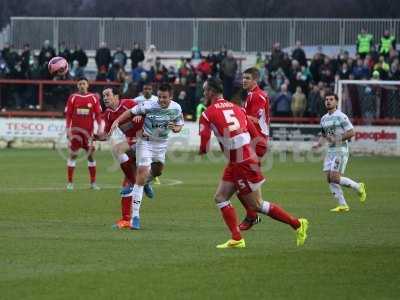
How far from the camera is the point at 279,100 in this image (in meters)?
35.9

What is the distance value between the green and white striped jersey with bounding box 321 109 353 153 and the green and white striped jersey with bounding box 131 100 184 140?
3945 millimetres

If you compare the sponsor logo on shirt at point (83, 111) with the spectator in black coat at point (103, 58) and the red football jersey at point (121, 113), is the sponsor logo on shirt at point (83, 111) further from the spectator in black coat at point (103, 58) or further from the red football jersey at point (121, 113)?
the spectator in black coat at point (103, 58)

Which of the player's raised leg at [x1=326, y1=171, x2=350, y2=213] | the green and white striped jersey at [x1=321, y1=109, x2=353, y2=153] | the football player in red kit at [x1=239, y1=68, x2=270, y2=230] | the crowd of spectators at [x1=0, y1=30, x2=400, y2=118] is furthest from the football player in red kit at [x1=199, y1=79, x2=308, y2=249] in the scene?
the crowd of spectators at [x1=0, y1=30, x2=400, y2=118]

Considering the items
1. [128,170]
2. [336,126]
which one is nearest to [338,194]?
[336,126]

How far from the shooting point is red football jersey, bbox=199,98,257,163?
1316 centimetres

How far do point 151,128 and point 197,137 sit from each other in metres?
19.5

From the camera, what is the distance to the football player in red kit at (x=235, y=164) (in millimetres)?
13172

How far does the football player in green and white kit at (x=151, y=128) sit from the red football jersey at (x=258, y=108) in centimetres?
145

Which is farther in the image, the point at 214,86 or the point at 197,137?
the point at 197,137

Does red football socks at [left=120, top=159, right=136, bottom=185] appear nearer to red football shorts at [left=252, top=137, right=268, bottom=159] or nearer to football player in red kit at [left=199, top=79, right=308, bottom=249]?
red football shorts at [left=252, top=137, right=268, bottom=159]

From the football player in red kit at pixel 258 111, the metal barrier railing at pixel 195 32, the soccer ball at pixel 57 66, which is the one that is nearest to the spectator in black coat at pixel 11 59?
the metal barrier railing at pixel 195 32

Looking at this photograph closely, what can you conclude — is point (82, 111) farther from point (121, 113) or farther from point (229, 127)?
point (229, 127)

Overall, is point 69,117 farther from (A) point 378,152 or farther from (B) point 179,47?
(B) point 179,47

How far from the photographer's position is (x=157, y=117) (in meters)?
15.9
